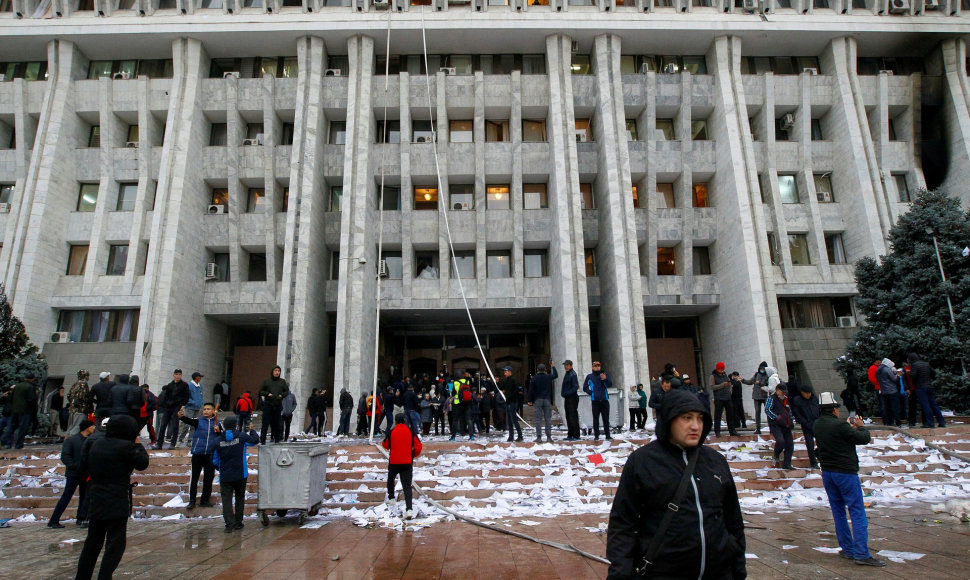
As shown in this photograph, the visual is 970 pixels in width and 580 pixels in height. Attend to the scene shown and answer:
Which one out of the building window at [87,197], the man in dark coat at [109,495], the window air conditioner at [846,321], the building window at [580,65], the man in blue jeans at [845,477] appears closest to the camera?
the man in dark coat at [109,495]

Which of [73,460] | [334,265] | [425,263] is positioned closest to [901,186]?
[425,263]

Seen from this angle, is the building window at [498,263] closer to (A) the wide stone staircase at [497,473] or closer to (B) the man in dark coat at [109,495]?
(A) the wide stone staircase at [497,473]

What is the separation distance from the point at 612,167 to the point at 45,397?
2643cm

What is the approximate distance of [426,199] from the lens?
26.5 meters

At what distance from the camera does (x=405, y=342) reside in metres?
29.2

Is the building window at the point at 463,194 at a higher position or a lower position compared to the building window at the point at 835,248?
higher

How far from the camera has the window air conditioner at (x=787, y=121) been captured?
26.2 meters

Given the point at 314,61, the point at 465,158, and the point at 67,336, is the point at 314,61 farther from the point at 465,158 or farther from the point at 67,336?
the point at 67,336

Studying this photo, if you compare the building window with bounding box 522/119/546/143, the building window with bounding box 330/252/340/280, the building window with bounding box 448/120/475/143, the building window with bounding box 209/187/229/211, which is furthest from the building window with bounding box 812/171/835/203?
the building window with bounding box 209/187/229/211

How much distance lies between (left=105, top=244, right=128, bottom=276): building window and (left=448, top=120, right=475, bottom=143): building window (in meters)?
16.3

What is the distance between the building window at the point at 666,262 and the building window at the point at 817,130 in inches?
371

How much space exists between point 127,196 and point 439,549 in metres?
→ 26.3

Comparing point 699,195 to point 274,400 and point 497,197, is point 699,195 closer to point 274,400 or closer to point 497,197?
point 497,197

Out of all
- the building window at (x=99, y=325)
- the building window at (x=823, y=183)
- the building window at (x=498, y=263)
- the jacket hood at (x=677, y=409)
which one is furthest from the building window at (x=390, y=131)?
the jacket hood at (x=677, y=409)
